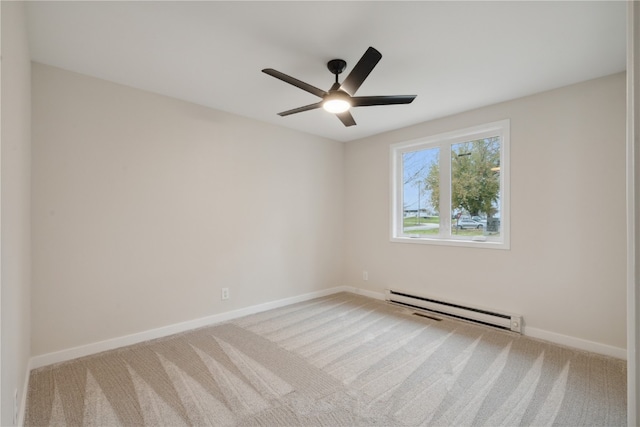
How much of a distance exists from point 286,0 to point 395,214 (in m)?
3.14

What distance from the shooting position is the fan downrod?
2.39 meters

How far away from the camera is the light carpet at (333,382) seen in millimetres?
1851

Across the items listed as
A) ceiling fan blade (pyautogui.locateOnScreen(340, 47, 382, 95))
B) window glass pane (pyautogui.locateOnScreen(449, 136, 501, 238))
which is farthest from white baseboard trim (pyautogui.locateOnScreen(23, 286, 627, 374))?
ceiling fan blade (pyautogui.locateOnScreen(340, 47, 382, 95))

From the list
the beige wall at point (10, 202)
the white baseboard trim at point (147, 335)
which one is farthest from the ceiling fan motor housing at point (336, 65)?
the white baseboard trim at point (147, 335)

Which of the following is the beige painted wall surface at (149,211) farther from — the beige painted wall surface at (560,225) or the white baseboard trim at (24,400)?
the beige painted wall surface at (560,225)

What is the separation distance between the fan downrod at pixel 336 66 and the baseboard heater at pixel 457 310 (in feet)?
9.45

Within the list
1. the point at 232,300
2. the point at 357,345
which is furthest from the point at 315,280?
the point at 357,345

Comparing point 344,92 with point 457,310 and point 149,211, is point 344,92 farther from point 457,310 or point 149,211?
point 457,310

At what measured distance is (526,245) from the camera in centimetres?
310

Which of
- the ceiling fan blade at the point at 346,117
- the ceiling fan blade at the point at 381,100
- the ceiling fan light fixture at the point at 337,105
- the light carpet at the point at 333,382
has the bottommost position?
the light carpet at the point at 333,382

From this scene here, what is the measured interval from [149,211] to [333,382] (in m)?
2.31

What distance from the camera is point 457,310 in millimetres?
3537

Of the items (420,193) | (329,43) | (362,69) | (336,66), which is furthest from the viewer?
(420,193)

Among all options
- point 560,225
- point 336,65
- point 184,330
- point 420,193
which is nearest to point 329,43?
point 336,65
